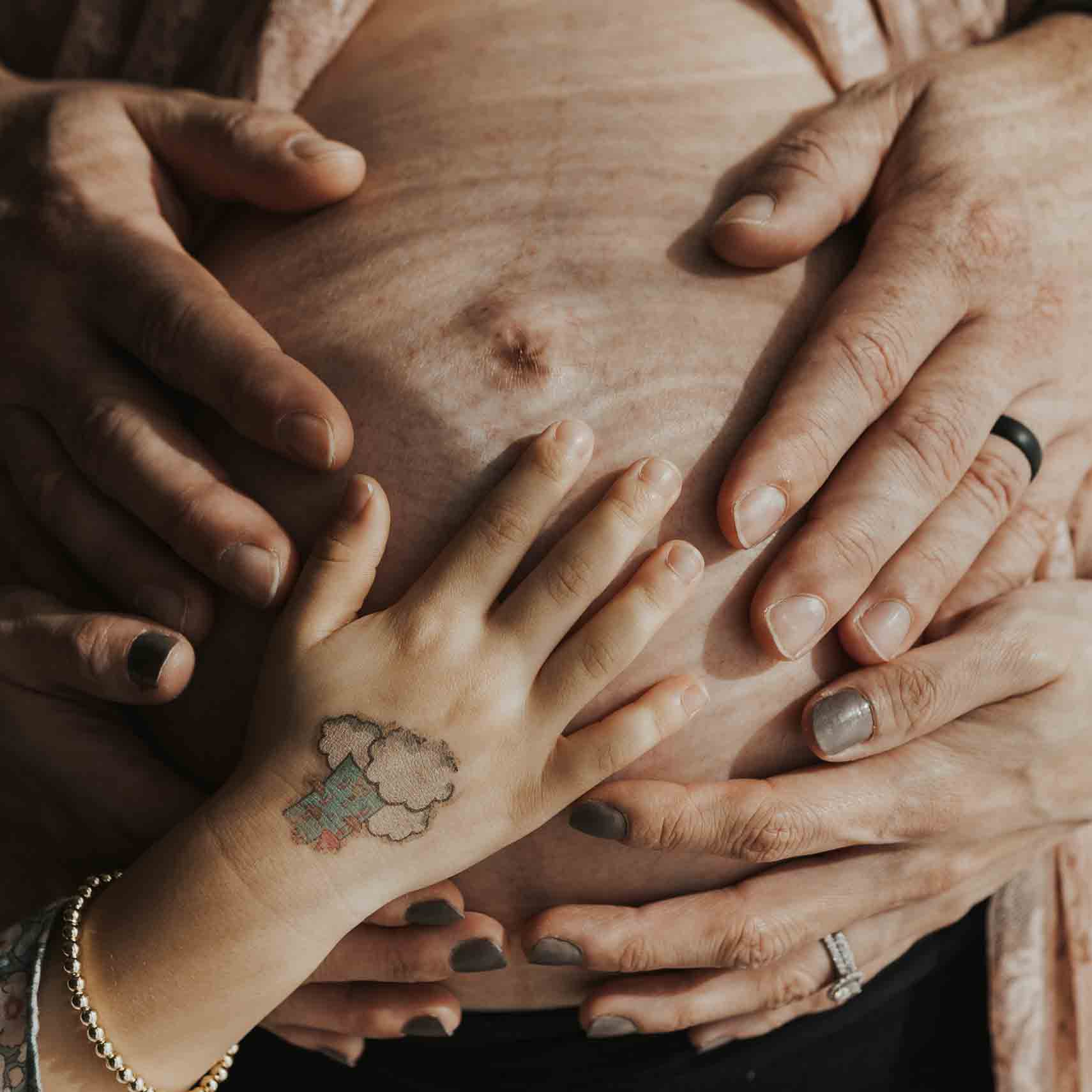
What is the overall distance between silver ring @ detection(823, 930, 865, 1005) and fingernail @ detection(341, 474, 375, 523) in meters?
0.50

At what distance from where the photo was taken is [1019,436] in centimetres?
84

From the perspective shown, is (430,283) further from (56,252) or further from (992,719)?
(992,719)

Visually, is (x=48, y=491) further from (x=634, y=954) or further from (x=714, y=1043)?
(x=714, y=1043)

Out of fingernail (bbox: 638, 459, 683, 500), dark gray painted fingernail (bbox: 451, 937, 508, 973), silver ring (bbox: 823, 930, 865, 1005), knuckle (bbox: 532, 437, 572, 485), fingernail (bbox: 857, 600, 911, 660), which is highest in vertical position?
knuckle (bbox: 532, 437, 572, 485)

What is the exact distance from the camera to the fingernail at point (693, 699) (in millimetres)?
728

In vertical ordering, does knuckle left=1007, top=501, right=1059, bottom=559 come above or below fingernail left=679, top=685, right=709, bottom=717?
below

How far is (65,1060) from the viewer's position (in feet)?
2.32

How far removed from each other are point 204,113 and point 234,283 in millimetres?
141

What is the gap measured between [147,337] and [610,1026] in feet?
2.04

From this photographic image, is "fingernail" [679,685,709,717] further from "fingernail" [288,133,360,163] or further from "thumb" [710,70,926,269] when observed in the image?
"fingernail" [288,133,360,163]

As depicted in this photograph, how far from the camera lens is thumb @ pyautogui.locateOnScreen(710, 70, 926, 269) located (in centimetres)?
79

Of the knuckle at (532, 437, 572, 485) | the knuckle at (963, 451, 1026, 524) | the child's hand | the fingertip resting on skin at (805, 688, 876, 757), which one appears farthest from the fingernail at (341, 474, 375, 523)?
the knuckle at (963, 451, 1026, 524)

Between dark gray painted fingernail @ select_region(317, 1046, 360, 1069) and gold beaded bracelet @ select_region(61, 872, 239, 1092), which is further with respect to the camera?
dark gray painted fingernail @ select_region(317, 1046, 360, 1069)

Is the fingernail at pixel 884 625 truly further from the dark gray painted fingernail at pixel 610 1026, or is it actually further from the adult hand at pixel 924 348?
the dark gray painted fingernail at pixel 610 1026
